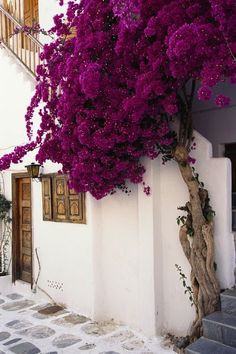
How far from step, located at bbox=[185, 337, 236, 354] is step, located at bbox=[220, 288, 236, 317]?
0.38 meters

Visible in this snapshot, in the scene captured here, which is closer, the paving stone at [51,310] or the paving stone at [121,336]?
the paving stone at [121,336]

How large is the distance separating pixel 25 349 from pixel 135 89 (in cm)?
385

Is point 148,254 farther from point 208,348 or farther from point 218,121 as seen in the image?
point 218,121

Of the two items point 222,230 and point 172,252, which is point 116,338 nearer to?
point 172,252

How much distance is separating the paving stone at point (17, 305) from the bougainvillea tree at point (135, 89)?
3.08 m

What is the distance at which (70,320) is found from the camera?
242 inches

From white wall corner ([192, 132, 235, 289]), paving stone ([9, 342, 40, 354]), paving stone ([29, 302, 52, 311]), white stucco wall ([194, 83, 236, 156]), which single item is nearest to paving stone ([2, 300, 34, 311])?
paving stone ([29, 302, 52, 311])

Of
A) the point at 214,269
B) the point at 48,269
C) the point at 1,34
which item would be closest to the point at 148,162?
the point at 214,269

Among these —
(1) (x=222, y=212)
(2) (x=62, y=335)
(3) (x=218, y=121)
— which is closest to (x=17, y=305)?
(2) (x=62, y=335)

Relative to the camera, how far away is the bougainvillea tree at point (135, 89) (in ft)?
11.9

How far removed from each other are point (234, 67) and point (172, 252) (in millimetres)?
2757

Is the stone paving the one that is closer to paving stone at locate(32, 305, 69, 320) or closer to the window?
paving stone at locate(32, 305, 69, 320)

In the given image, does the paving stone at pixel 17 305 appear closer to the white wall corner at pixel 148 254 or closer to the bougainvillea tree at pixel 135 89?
the white wall corner at pixel 148 254

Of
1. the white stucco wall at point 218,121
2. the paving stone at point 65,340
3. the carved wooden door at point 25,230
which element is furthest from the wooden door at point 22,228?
the white stucco wall at point 218,121
